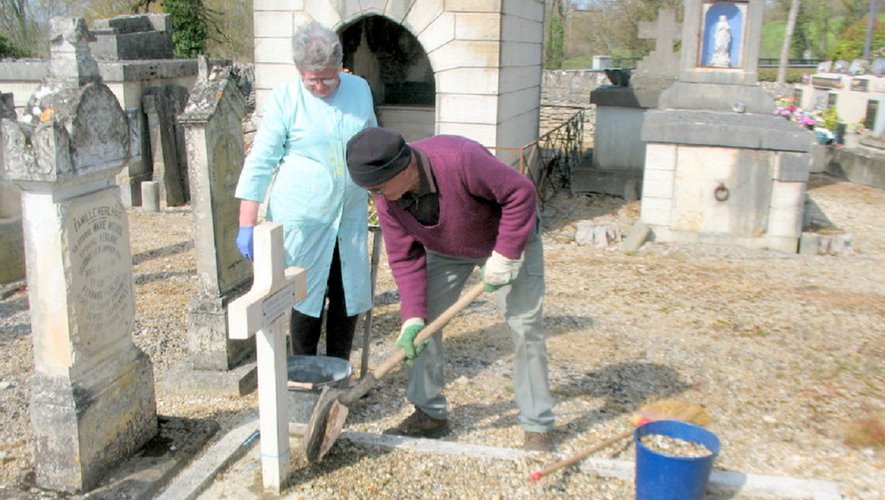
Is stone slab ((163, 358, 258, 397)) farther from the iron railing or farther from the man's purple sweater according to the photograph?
the iron railing

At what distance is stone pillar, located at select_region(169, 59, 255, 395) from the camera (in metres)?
4.22

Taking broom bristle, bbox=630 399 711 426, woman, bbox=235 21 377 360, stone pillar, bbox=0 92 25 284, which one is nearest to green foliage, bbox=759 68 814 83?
stone pillar, bbox=0 92 25 284

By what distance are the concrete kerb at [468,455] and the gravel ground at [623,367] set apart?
0.18ft

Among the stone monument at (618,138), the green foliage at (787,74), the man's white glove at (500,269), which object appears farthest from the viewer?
the green foliage at (787,74)

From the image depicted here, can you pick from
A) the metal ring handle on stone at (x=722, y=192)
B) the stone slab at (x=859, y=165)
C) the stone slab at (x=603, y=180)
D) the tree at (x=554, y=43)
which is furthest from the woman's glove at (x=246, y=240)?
the tree at (x=554, y=43)

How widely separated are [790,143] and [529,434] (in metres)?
5.28

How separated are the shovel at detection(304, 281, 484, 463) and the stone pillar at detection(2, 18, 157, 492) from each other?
85cm

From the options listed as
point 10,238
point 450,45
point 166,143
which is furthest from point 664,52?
point 10,238

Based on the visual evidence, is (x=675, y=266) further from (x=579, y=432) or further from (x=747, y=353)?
(x=579, y=432)

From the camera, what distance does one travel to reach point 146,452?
3.38 m

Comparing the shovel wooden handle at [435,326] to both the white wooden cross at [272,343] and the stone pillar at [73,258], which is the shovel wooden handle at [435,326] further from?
the stone pillar at [73,258]

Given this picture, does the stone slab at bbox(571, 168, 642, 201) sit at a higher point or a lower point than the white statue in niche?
lower

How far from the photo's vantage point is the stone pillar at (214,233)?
13.8 ft

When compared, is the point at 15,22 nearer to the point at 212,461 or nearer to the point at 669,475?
the point at 212,461
